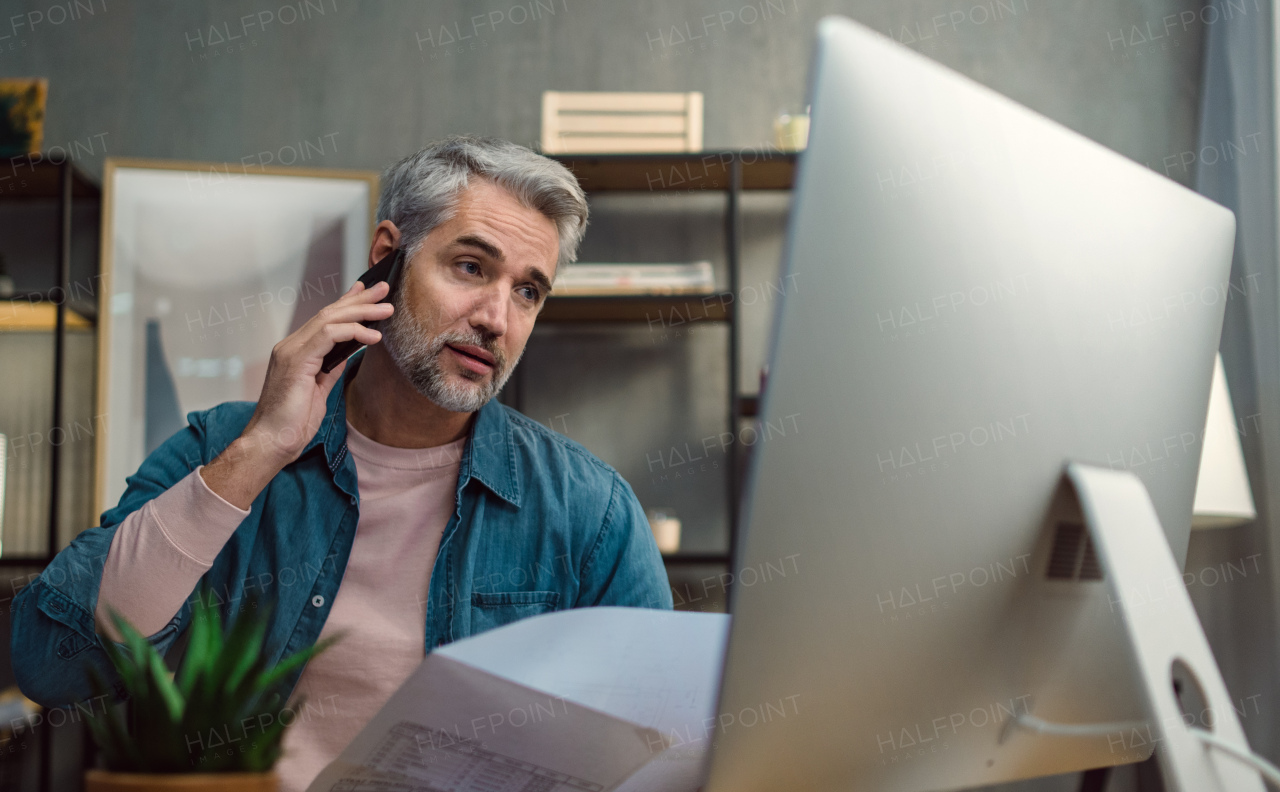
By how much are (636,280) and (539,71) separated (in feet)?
2.62

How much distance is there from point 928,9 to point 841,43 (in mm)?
2736

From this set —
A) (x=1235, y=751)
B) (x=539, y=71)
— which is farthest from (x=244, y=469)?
(x=539, y=71)

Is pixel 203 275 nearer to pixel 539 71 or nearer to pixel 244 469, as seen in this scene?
pixel 539 71

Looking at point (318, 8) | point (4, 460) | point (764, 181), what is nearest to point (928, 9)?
point (764, 181)

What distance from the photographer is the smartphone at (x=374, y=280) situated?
Result: 44.0 inches

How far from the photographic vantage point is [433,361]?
1263 mm

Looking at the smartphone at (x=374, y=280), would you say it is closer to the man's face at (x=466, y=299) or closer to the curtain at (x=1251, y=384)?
the man's face at (x=466, y=299)

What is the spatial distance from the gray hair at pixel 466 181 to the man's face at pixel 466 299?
15 millimetres

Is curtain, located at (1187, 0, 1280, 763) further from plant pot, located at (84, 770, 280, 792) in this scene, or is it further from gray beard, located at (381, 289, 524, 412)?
plant pot, located at (84, 770, 280, 792)

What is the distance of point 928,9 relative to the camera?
284 cm

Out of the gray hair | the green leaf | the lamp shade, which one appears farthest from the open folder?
the lamp shade

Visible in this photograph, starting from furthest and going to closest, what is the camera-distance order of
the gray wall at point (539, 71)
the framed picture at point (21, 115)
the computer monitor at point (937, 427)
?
1. the gray wall at point (539, 71)
2. the framed picture at point (21, 115)
3. the computer monitor at point (937, 427)

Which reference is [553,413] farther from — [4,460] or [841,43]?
[841,43]

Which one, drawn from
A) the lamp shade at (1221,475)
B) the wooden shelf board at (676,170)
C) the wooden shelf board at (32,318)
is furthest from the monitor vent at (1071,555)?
the wooden shelf board at (32,318)
